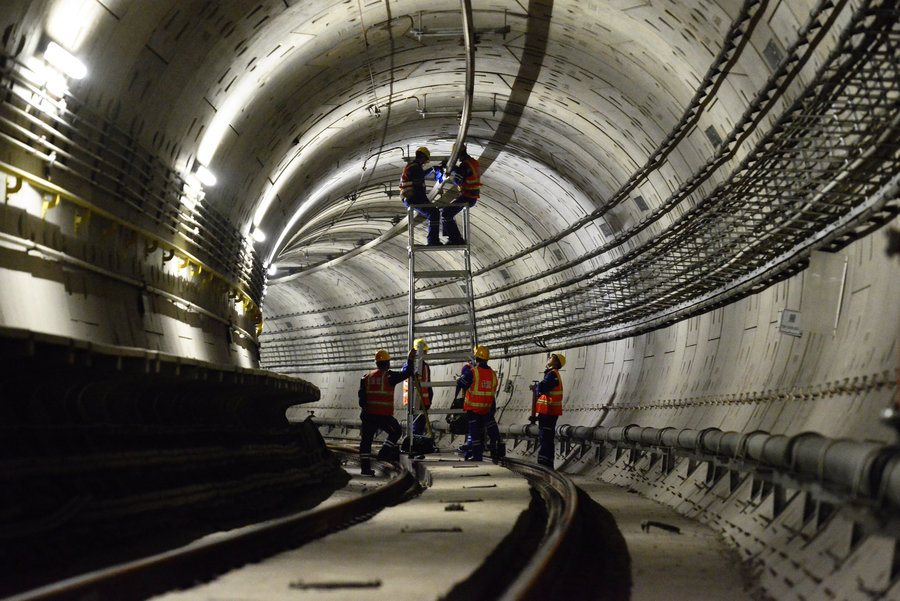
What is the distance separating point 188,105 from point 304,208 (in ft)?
25.9

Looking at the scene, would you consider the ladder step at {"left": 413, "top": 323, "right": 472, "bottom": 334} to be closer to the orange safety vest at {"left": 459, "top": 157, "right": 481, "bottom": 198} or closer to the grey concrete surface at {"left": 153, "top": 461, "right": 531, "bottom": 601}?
the orange safety vest at {"left": 459, "top": 157, "right": 481, "bottom": 198}

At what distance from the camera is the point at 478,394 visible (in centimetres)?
1338

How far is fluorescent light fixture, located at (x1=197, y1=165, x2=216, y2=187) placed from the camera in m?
10.8

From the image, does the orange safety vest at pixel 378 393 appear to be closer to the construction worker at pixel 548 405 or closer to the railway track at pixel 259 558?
the construction worker at pixel 548 405

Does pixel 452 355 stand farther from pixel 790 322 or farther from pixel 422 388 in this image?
pixel 790 322

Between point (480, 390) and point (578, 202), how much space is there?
12.6 ft

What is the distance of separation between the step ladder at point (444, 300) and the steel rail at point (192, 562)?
741cm

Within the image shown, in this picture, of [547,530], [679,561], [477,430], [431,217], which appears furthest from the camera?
[431,217]

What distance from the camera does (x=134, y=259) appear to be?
941 cm

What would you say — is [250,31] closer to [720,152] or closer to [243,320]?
[720,152]

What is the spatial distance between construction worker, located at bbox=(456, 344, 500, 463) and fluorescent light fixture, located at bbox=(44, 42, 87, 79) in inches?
262

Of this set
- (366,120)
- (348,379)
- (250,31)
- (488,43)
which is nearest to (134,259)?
(250,31)

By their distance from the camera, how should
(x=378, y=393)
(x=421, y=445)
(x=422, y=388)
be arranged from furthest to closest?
(x=422, y=388)
(x=421, y=445)
(x=378, y=393)

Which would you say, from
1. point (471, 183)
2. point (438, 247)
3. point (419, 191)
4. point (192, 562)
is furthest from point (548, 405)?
point (192, 562)
